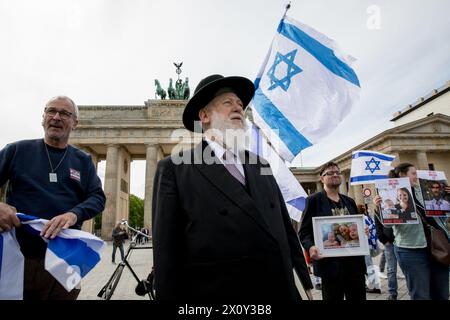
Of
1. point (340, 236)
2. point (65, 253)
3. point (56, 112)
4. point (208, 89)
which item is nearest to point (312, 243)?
point (340, 236)

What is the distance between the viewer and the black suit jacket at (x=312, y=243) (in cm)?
326

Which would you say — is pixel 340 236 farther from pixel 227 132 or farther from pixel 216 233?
pixel 216 233

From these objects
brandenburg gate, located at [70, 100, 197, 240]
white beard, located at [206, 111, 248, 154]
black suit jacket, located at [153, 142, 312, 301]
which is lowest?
black suit jacket, located at [153, 142, 312, 301]

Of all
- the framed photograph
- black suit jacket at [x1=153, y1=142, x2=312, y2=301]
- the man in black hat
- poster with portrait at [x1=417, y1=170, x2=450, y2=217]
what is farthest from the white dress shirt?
poster with portrait at [x1=417, y1=170, x2=450, y2=217]

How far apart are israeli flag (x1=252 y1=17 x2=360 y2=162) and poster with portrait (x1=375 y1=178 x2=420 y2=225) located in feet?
4.53

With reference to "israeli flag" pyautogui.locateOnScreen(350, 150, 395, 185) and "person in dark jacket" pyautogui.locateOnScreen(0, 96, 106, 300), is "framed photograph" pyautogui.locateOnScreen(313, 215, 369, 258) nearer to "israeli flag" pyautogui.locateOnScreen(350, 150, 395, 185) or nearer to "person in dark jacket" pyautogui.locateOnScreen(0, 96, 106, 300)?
"person in dark jacket" pyautogui.locateOnScreen(0, 96, 106, 300)

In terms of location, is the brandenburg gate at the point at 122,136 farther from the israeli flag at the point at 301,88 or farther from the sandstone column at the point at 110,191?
the israeli flag at the point at 301,88

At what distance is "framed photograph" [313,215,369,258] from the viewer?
320cm

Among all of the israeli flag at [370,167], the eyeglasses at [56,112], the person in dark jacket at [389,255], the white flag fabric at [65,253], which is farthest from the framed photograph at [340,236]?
the israeli flag at [370,167]

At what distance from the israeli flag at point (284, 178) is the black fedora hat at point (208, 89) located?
10.4ft

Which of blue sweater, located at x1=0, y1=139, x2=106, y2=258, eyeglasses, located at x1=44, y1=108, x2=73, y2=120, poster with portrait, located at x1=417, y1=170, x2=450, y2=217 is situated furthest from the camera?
poster with portrait, located at x1=417, y1=170, x2=450, y2=217

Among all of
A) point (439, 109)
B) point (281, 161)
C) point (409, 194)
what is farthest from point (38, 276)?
point (439, 109)

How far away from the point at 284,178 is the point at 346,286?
8.63 feet
